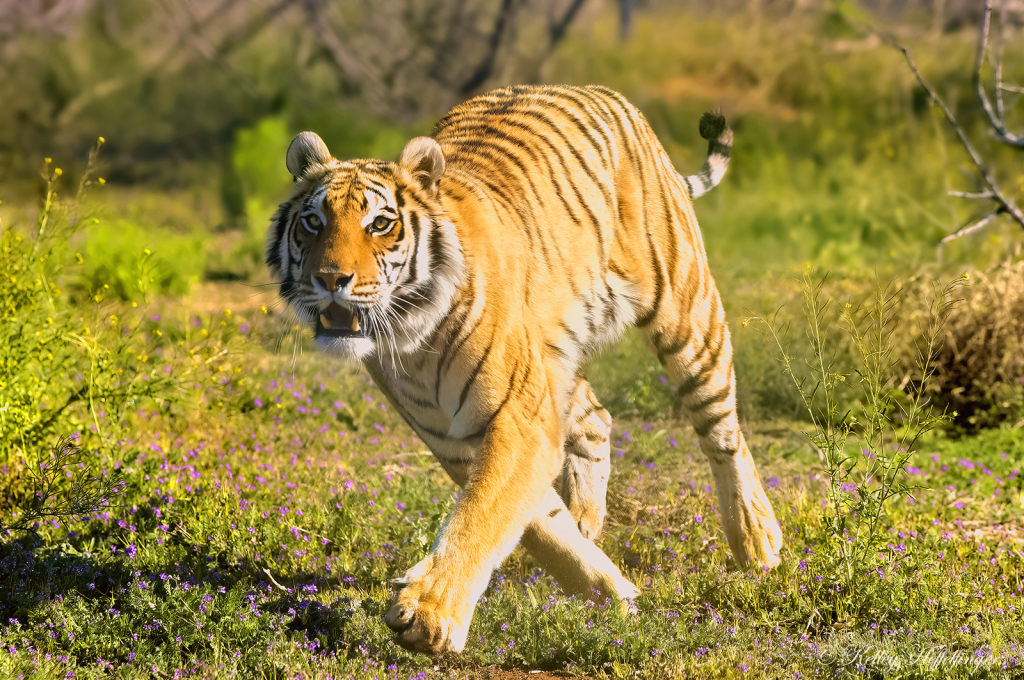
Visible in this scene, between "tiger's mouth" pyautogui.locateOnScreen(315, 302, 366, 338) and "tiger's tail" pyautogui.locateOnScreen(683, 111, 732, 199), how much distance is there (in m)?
1.88

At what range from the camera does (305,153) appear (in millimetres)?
2693

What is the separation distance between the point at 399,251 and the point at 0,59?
39.3 ft

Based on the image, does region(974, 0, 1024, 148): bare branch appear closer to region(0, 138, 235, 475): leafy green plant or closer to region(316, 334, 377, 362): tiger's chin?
region(316, 334, 377, 362): tiger's chin

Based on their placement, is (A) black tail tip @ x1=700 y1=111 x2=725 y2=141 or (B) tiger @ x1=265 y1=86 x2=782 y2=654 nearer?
(B) tiger @ x1=265 y1=86 x2=782 y2=654

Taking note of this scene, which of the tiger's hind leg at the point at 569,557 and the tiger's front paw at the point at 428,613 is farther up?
the tiger's front paw at the point at 428,613

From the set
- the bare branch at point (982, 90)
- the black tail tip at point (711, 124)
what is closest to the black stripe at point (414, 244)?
the black tail tip at point (711, 124)

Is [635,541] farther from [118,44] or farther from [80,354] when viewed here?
[118,44]

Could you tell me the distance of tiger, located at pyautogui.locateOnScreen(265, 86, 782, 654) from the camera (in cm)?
240

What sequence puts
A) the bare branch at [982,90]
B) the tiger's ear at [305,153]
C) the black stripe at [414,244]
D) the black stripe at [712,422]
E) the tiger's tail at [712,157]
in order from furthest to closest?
the bare branch at [982,90], the tiger's tail at [712,157], the black stripe at [712,422], the tiger's ear at [305,153], the black stripe at [414,244]

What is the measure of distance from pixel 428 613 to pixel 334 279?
85 centimetres

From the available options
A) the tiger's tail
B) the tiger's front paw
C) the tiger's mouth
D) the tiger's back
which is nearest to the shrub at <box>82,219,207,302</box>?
the tiger's back

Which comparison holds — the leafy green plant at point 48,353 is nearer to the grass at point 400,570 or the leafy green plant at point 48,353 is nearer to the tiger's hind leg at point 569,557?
the grass at point 400,570

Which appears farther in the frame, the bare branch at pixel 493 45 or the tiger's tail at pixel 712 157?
the bare branch at pixel 493 45

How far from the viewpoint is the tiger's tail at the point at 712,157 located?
153 inches
